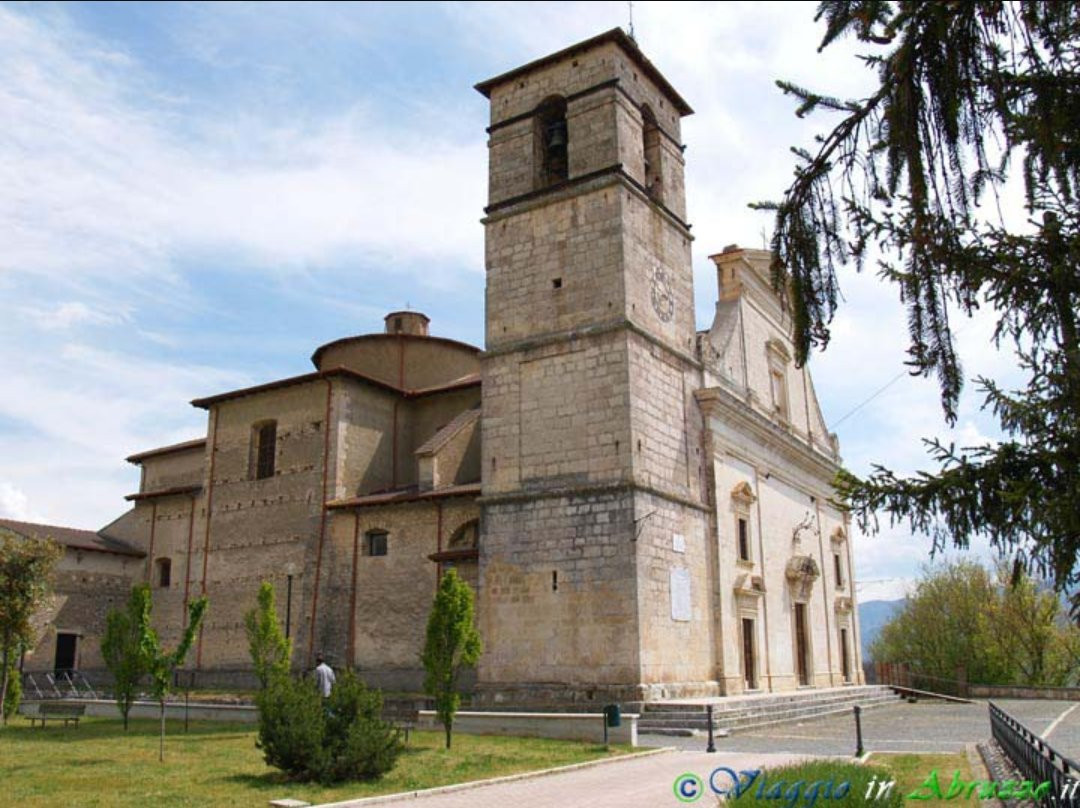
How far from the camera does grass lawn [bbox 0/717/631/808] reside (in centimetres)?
1063

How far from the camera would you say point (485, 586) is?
71.8 feet

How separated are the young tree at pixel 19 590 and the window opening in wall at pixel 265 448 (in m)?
7.56

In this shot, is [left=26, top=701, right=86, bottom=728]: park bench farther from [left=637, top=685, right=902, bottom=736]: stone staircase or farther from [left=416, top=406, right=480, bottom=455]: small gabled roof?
[left=637, top=685, right=902, bottom=736]: stone staircase

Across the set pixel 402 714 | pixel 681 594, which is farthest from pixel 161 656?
pixel 681 594

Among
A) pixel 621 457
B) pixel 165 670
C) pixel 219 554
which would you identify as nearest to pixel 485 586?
pixel 621 457

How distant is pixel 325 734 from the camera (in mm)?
12008

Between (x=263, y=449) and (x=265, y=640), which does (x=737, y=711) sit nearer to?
(x=265, y=640)

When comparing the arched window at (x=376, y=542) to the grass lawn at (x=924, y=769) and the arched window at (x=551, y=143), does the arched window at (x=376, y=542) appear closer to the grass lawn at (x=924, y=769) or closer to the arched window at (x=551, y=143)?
the arched window at (x=551, y=143)

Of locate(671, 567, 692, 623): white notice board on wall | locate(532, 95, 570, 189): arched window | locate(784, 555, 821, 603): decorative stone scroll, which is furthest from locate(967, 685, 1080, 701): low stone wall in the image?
locate(532, 95, 570, 189): arched window

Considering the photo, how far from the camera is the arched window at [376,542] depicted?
2641 cm

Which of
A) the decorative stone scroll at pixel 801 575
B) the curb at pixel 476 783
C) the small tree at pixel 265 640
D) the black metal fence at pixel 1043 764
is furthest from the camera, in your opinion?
the decorative stone scroll at pixel 801 575

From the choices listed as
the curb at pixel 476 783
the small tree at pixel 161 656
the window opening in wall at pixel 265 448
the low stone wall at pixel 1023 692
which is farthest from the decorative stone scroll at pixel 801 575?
the small tree at pixel 161 656

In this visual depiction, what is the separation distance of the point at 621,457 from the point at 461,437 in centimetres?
741

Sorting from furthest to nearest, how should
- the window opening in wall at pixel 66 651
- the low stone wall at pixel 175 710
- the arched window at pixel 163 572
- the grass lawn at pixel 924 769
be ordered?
1. the arched window at pixel 163 572
2. the window opening in wall at pixel 66 651
3. the low stone wall at pixel 175 710
4. the grass lawn at pixel 924 769
